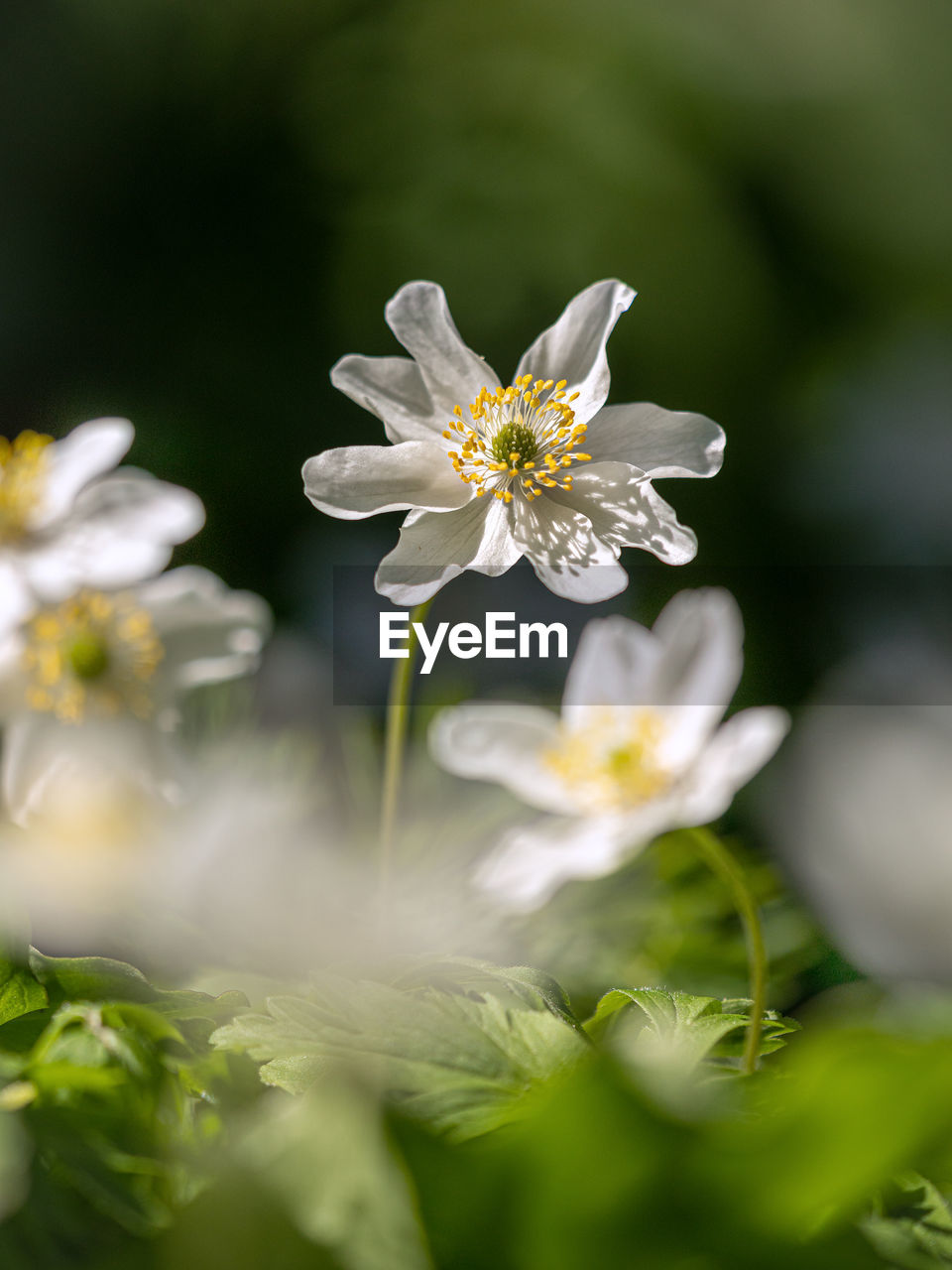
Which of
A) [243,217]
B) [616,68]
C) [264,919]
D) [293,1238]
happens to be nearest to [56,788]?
[264,919]

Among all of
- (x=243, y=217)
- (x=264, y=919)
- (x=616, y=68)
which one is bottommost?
(x=264, y=919)

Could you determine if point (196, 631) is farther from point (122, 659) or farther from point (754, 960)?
point (754, 960)

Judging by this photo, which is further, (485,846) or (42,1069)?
(485,846)

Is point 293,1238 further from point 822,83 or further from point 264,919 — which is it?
point 822,83

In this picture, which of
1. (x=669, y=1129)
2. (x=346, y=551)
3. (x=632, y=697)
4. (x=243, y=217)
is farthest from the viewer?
(x=243, y=217)

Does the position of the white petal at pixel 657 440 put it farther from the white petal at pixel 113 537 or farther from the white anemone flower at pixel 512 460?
the white petal at pixel 113 537

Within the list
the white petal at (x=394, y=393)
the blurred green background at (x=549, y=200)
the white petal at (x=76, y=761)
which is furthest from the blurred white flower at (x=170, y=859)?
the blurred green background at (x=549, y=200)

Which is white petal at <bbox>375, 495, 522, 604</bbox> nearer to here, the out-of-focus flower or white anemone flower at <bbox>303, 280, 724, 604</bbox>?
white anemone flower at <bbox>303, 280, 724, 604</bbox>

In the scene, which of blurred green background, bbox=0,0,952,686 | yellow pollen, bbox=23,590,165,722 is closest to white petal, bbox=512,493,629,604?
yellow pollen, bbox=23,590,165,722
